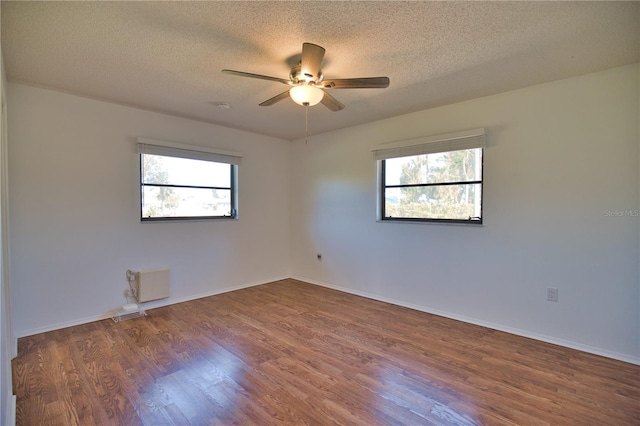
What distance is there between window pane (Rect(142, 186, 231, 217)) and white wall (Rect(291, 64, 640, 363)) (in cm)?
216

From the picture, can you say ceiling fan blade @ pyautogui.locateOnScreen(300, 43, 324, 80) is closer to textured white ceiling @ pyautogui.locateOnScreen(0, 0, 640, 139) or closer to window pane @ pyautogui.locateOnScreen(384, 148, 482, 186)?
textured white ceiling @ pyautogui.locateOnScreen(0, 0, 640, 139)

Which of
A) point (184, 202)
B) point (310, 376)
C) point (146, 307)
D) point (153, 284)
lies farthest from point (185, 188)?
point (310, 376)

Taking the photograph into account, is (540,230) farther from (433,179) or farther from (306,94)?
(306,94)

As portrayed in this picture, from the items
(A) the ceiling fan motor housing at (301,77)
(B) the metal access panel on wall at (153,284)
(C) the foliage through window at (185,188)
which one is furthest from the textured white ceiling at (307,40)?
(B) the metal access panel on wall at (153,284)

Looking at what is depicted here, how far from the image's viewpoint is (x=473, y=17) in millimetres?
1959

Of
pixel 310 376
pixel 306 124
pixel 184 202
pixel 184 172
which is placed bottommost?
pixel 310 376

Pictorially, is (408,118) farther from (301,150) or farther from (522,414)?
(522,414)

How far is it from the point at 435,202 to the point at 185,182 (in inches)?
128

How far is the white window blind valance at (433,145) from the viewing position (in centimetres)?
337

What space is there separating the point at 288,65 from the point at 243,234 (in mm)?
2908

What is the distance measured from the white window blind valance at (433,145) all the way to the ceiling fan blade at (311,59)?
74.4 inches

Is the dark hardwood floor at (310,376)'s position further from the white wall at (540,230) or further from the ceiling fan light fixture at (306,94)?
the ceiling fan light fixture at (306,94)

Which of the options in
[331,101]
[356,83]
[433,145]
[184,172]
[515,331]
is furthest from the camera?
[184,172]

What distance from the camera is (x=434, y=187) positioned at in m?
3.80
